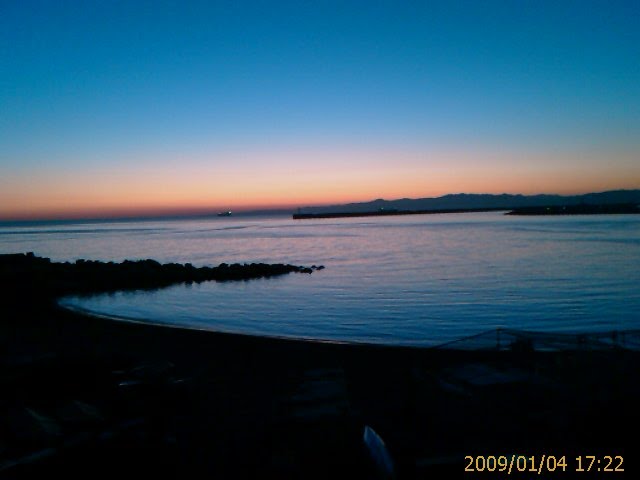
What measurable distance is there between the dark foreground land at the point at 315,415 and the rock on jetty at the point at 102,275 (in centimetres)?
2152

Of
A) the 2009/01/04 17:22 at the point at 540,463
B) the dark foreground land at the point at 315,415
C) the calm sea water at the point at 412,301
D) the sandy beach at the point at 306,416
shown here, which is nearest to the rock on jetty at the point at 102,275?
the calm sea water at the point at 412,301

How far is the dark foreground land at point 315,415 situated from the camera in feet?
16.9

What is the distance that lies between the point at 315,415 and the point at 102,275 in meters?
31.8

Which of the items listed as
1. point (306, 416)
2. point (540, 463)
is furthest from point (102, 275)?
point (540, 463)

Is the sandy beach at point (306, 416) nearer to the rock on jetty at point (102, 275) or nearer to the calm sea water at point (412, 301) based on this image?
the calm sea water at point (412, 301)

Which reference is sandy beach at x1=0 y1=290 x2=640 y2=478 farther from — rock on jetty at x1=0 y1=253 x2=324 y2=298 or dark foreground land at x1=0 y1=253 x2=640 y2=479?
rock on jetty at x1=0 y1=253 x2=324 y2=298

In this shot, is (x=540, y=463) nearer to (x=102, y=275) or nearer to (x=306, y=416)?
(x=306, y=416)

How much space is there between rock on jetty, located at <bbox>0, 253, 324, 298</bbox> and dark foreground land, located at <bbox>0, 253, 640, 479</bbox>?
847 inches

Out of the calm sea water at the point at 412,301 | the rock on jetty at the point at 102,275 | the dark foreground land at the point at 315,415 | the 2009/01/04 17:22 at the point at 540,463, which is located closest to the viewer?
the 2009/01/04 17:22 at the point at 540,463

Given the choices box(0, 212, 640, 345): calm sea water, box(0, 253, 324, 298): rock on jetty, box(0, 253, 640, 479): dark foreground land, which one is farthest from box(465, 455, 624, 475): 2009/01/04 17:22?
box(0, 253, 324, 298): rock on jetty

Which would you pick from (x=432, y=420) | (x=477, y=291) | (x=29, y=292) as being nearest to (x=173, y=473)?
(x=432, y=420)

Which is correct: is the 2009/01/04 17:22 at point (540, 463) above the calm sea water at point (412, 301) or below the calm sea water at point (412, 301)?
above

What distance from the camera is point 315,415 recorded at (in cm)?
596

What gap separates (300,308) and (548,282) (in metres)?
16.7
